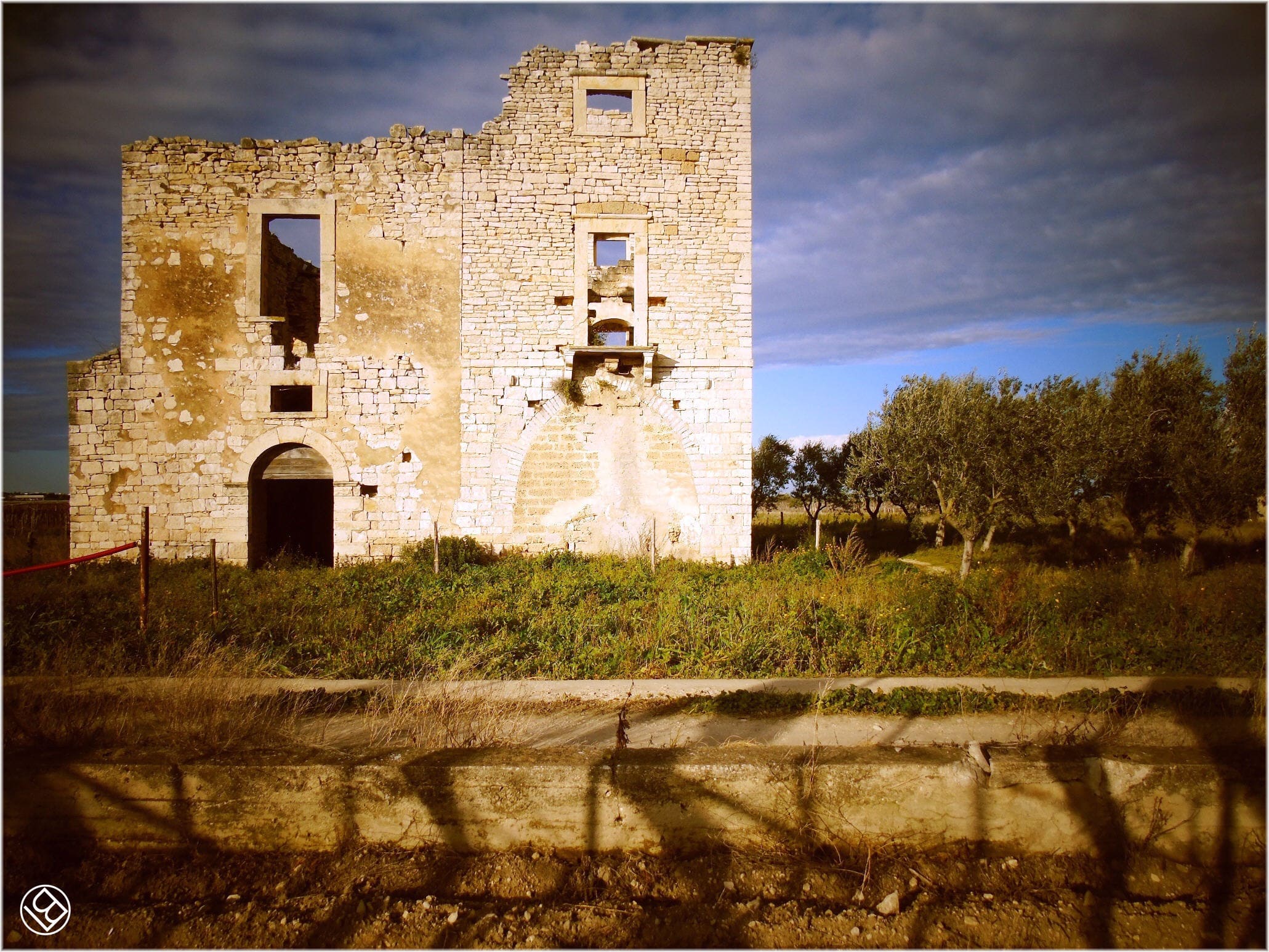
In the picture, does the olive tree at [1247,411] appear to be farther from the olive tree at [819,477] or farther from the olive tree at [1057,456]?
the olive tree at [819,477]

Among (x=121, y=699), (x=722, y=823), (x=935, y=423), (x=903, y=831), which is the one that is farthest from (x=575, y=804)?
(x=935, y=423)

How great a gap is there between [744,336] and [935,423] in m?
4.79

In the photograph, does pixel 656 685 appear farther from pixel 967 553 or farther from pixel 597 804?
pixel 967 553

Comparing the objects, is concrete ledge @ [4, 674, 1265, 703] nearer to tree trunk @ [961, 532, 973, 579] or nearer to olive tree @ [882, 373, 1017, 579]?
olive tree @ [882, 373, 1017, 579]

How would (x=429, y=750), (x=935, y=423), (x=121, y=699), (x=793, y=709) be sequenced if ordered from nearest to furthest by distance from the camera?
(x=429, y=750), (x=121, y=699), (x=793, y=709), (x=935, y=423)

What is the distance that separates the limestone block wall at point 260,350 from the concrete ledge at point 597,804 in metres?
7.99

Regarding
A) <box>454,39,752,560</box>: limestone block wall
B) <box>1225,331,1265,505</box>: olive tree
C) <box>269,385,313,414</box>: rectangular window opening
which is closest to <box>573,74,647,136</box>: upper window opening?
<box>454,39,752,560</box>: limestone block wall

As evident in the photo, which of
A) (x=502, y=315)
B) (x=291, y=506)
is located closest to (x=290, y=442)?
(x=291, y=506)

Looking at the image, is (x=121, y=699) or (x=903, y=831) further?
(x=121, y=699)

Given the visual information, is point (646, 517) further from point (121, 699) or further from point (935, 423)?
point (121, 699)

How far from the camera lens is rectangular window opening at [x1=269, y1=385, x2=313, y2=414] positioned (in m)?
11.1

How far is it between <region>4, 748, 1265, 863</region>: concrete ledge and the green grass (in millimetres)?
Answer: 1890

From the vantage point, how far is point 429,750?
357cm

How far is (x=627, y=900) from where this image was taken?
9.91ft
